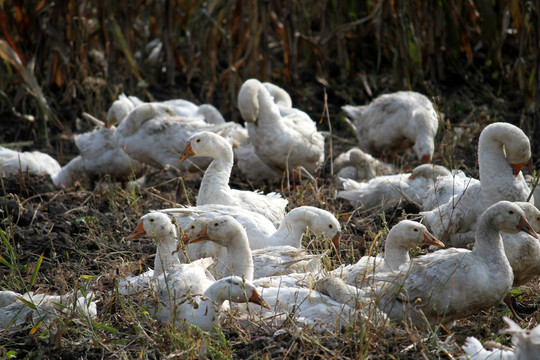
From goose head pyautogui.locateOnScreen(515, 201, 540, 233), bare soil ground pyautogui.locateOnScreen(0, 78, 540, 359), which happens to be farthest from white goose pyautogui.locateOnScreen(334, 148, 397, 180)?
goose head pyautogui.locateOnScreen(515, 201, 540, 233)

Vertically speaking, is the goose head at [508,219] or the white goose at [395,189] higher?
the goose head at [508,219]

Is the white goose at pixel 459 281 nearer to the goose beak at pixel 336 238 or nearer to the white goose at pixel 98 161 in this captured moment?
the goose beak at pixel 336 238

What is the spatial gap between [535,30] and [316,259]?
3.68 metres

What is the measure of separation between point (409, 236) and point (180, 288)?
146 cm

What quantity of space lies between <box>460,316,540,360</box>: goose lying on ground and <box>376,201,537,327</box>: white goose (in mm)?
481

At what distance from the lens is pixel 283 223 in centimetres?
532

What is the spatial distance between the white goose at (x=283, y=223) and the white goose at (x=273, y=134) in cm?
203

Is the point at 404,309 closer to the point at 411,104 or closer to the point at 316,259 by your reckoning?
the point at 316,259

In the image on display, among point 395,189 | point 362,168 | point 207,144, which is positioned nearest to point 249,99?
point 207,144

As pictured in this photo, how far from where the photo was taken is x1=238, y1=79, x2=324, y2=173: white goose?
7.31 meters

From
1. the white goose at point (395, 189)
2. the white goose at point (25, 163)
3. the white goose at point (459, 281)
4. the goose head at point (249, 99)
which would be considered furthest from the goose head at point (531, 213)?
the white goose at point (25, 163)

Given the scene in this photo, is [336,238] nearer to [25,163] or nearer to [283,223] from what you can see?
[283,223]

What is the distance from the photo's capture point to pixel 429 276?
409 cm

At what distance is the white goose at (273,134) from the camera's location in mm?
7312
